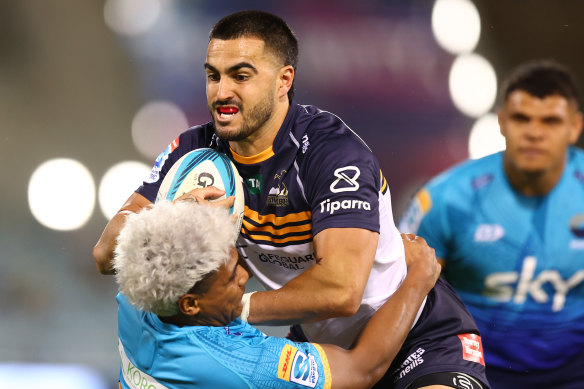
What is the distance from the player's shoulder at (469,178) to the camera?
3547 mm

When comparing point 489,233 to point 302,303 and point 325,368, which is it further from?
point 325,368

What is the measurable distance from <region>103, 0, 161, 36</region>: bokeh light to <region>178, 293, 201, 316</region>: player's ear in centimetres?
458

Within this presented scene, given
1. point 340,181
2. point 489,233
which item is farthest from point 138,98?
point 340,181

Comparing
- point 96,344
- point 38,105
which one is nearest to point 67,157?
point 38,105

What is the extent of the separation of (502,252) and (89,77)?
13.4 feet

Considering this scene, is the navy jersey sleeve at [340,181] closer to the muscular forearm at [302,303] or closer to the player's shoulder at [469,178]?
the muscular forearm at [302,303]

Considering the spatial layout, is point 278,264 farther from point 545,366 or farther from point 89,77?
point 89,77

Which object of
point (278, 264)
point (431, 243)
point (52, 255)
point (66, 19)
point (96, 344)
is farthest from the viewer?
point (66, 19)

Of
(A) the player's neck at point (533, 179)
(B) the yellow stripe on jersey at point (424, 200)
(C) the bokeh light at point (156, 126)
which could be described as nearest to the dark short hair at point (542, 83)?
(A) the player's neck at point (533, 179)

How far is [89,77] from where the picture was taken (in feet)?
20.3

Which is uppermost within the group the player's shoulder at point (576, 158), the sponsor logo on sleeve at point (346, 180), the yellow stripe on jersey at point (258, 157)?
the yellow stripe on jersey at point (258, 157)

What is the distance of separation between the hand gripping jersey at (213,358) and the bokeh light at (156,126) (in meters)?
A: 4.01

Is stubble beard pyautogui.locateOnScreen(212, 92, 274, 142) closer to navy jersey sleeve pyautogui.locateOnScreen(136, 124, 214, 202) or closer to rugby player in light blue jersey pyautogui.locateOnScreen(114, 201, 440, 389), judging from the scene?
navy jersey sleeve pyautogui.locateOnScreen(136, 124, 214, 202)

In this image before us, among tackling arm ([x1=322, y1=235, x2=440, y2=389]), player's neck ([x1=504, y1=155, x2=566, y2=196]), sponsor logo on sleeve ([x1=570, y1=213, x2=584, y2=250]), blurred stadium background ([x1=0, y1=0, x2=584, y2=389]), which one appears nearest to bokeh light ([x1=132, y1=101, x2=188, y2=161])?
blurred stadium background ([x1=0, y1=0, x2=584, y2=389])
